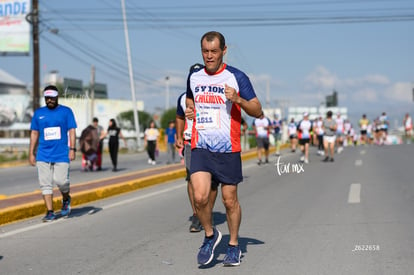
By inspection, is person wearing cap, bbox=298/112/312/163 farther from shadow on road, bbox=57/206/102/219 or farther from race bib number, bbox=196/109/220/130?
race bib number, bbox=196/109/220/130

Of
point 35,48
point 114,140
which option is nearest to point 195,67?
point 114,140

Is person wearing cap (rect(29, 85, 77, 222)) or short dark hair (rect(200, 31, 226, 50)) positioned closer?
short dark hair (rect(200, 31, 226, 50))

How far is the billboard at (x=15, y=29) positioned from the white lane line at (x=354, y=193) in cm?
3481

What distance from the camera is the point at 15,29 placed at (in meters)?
44.2

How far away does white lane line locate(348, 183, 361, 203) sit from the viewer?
1063cm

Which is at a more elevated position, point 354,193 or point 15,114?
point 15,114

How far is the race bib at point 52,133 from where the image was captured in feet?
28.8

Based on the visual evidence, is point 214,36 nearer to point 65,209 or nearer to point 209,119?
point 209,119

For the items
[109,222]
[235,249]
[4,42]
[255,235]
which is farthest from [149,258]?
[4,42]

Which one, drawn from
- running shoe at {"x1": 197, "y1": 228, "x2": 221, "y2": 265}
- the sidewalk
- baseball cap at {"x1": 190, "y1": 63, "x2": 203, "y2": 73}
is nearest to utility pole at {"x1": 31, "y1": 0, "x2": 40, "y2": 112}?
the sidewalk

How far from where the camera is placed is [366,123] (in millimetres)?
41875

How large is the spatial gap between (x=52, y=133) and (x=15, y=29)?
37.7m

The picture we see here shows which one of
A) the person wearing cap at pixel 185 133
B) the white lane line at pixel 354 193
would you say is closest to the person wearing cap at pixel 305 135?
the white lane line at pixel 354 193

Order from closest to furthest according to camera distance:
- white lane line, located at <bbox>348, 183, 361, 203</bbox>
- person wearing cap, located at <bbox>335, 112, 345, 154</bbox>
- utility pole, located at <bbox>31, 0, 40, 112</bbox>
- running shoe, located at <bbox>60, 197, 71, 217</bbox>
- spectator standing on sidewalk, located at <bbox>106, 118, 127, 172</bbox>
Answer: running shoe, located at <bbox>60, 197, 71, 217</bbox> → white lane line, located at <bbox>348, 183, 361, 203</bbox> → spectator standing on sidewalk, located at <bbox>106, 118, 127, 172</bbox> → person wearing cap, located at <bbox>335, 112, 345, 154</bbox> → utility pole, located at <bbox>31, 0, 40, 112</bbox>
